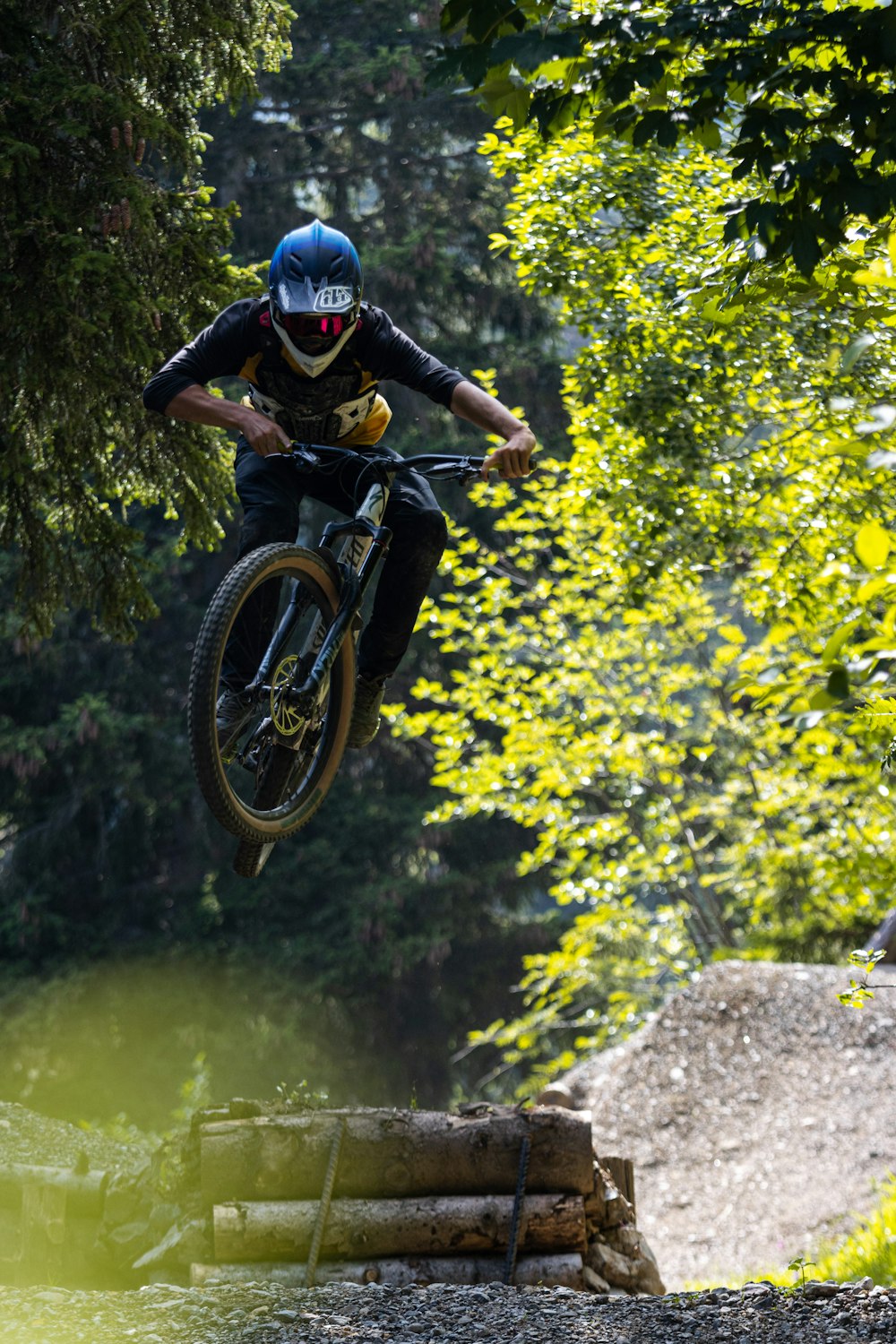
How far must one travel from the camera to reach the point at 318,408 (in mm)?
4996

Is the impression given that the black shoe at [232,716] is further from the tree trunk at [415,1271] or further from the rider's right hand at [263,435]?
the tree trunk at [415,1271]

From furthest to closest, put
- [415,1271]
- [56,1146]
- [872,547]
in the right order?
1. [56,1146]
2. [415,1271]
3. [872,547]

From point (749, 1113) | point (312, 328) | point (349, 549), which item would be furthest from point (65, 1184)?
point (749, 1113)

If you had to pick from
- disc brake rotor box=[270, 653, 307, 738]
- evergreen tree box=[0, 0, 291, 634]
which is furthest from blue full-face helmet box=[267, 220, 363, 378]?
evergreen tree box=[0, 0, 291, 634]

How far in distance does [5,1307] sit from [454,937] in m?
15.1

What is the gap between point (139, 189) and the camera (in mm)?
6254

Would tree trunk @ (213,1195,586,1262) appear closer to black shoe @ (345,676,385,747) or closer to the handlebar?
black shoe @ (345,676,385,747)

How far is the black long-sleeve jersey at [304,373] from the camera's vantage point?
4754 millimetres

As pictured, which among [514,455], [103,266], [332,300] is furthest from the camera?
[103,266]

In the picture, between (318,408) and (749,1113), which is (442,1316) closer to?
(318,408)

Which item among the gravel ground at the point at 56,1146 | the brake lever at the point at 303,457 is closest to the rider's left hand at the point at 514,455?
the brake lever at the point at 303,457

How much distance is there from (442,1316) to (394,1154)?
1.51m

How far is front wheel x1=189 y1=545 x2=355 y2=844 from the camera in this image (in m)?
4.23

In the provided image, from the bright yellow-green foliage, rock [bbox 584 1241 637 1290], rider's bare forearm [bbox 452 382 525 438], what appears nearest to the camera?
rider's bare forearm [bbox 452 382 525 438]
